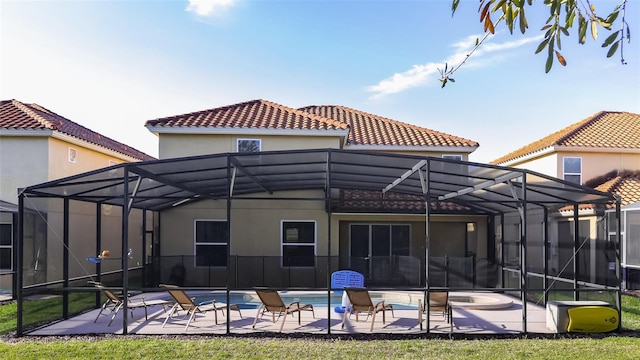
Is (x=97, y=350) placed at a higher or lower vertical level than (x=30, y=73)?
lower

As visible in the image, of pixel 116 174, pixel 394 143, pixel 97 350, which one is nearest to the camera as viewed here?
pixel 97 350

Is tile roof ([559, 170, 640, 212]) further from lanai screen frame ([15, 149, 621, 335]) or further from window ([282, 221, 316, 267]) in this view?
window ([282, 221, 316, 267])

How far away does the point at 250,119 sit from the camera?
17.5 m

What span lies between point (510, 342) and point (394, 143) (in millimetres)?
11102

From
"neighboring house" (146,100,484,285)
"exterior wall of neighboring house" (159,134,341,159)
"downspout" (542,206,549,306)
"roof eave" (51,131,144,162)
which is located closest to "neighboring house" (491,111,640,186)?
"neighboring house" (146,100,484,285)

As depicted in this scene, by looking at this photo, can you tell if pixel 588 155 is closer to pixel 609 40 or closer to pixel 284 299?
pixel 284 299

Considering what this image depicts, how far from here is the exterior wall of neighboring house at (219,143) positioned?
16.8 metres

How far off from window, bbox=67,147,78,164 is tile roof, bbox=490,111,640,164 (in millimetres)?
17298

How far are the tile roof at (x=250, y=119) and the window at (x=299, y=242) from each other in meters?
3.16

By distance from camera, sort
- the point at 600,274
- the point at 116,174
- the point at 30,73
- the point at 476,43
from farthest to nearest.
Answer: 1. the point at 30,73
2. the point at 600,274
3. the point at 116,174
4. the point at 476,43

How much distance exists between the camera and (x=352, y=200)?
17.4m

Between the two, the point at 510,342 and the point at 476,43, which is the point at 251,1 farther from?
the point at 510,342

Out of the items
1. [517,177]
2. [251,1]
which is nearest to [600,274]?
[517,177]

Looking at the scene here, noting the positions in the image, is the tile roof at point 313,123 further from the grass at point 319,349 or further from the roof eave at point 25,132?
the grass at point 319,349
